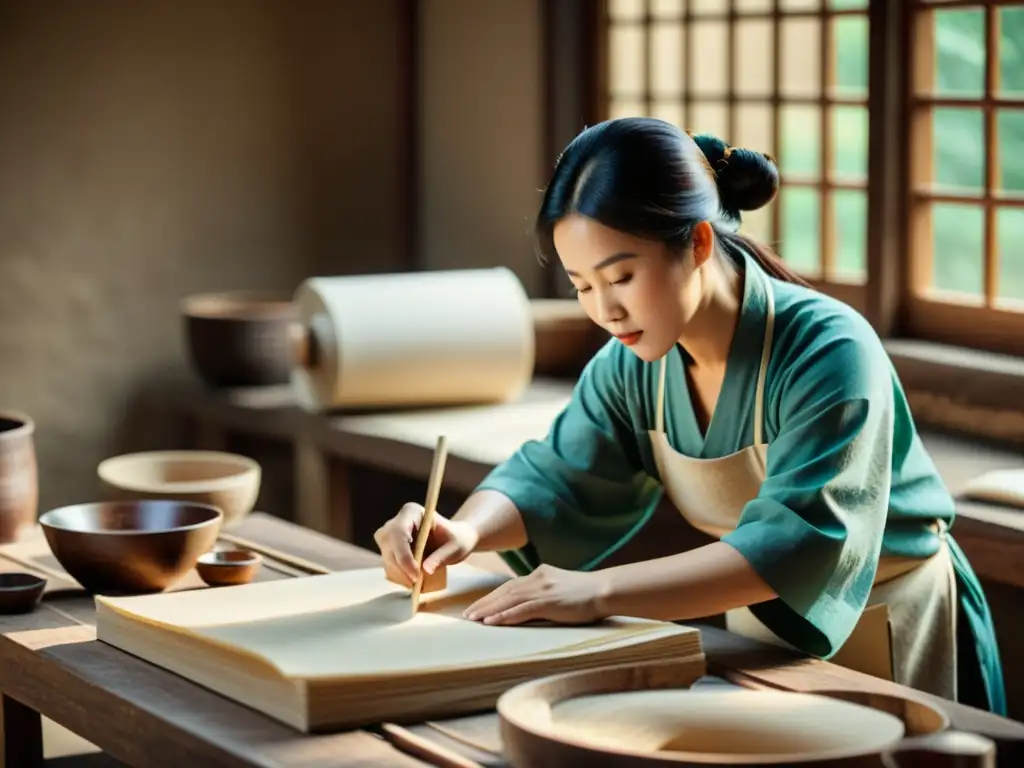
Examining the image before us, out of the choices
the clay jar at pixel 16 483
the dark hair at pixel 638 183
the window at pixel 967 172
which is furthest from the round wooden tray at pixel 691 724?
the window at pixel 967 172

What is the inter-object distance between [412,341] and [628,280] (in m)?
2.25

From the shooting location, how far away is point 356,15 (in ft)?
17.4

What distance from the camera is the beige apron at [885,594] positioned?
2307mm

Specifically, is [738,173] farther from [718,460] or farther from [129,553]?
[129,553]

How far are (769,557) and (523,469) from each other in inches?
21.5

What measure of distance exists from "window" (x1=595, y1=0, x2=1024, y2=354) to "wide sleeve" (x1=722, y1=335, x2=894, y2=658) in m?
1.90

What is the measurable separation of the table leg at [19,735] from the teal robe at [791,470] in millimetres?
668

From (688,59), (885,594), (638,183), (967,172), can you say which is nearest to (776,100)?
(688,59)

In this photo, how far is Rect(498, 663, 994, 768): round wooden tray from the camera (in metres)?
1.43

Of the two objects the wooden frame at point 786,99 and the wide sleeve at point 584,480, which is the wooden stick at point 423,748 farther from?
the wooden frame at point 786,99

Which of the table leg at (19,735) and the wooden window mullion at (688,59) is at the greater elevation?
the wooden window mullion at (688,59)

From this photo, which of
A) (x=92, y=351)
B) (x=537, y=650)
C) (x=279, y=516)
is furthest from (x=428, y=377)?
(x=537, y=650)

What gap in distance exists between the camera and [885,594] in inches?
91.4

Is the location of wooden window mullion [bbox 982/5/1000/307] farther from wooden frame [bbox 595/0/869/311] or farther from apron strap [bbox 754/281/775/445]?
apron strap [bbox 754/281/775/445]
